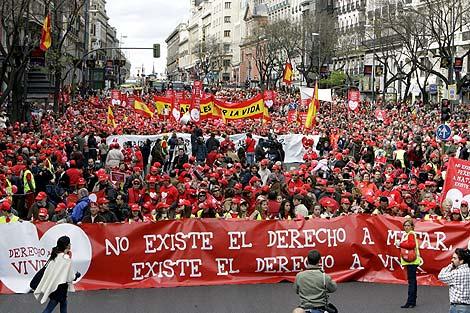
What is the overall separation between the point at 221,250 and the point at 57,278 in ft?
12.7

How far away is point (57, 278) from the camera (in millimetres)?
10422

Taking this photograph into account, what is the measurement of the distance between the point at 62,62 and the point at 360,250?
115 ft

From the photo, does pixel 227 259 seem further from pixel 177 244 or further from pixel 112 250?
pixel 112 250

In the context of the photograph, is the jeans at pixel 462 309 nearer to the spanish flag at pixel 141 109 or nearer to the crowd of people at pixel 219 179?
the crowd of people at pixel 219 179

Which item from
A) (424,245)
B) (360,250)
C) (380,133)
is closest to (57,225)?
(360,250)

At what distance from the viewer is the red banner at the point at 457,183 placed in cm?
1622

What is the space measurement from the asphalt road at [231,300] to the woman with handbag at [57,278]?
1.57 m

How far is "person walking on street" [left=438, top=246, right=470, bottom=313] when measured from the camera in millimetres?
9852

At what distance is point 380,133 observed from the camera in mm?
32219

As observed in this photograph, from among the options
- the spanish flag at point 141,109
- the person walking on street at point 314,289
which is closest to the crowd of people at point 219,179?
the person walking on street at point 314,289

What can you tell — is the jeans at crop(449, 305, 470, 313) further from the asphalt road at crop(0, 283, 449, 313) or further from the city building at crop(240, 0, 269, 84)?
the city building at crop(240, 0, 269, 84)

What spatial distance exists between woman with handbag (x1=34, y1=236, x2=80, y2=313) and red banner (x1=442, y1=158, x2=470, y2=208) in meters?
7.92

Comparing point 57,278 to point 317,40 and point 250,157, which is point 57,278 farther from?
point 317,40

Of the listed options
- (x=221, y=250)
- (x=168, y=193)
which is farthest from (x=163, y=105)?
(x=221, y=250)
